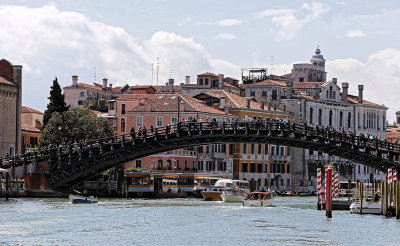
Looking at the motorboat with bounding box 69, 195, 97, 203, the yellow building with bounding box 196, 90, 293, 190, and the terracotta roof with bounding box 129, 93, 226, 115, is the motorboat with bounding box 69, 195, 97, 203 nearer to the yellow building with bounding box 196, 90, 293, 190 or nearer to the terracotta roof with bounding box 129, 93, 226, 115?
the terracotta roof with bounding box 129, 93, 226, 115

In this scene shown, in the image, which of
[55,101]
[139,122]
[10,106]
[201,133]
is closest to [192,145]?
[201,133]

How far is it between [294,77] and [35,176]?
54262 mm

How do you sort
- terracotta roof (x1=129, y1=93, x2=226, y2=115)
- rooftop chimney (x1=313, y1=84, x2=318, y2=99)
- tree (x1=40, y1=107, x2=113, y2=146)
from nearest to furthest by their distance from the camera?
tree (x1=40, y1=107, x2=113, y2=146) < terracotta roof (x1=129, y1=93, x2=226, y2=115) < rooftop chimney (x1=313, y1=84, x2=318, y2=99)

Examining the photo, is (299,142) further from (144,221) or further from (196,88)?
(196,88)

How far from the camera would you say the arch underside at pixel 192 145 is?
63.6m

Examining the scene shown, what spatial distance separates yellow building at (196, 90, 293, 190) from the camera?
97.7 meters

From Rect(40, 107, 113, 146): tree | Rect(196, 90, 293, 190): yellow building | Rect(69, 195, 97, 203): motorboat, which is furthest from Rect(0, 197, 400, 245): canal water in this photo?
Rect(196, 90, 293, 190): yellow building

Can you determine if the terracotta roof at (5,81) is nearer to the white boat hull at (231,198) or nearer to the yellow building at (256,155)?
the yellow building at (256,155)

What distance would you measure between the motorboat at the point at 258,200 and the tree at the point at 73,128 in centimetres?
2260

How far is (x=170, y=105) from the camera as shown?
9350 centimetres

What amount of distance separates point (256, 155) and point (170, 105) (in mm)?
11087

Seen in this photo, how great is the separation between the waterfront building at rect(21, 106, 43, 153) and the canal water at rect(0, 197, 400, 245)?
3777 centimetres

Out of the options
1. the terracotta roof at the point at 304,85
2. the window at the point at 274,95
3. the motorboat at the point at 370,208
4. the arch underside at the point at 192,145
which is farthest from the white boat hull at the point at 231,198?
the terracotta roof at the point at 304,85

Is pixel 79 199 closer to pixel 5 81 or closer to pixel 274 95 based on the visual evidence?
pixel 5 81
